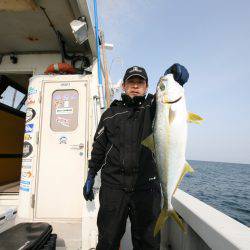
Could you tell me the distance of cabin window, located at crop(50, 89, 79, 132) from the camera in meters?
4.50

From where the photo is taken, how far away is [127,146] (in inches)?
105

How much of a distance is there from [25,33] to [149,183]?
145 inches

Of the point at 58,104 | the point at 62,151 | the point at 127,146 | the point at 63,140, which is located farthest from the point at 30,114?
the point at 127,146

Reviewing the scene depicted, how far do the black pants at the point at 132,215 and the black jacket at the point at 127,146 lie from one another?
0.29ft

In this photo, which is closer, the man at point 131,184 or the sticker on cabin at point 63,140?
the man at point 131,184

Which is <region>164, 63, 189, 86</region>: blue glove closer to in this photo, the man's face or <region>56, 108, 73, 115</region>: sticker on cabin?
the man's face

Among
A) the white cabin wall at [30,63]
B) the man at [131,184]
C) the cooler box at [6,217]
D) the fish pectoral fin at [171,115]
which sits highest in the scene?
the white cabin wall at [30,63]

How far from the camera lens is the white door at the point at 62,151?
4.30 metres

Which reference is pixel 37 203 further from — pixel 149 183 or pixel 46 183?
pixel 149 183

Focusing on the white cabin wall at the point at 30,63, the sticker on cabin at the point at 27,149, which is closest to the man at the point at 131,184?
the sticker on cabin at the point at 27,149

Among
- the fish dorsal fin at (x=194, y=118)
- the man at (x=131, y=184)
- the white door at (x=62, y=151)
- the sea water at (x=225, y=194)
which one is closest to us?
the fish dorsal fin at (x=194, y=118)

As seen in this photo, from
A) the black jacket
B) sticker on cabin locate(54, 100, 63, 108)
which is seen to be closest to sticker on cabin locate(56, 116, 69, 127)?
sticker on cabin locate(54, 100, 63, 108)

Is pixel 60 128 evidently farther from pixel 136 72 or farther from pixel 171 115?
pixel 171 115

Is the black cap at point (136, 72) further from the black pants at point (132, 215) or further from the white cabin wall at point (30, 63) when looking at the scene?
the white cabin wall at point (30, 63)
